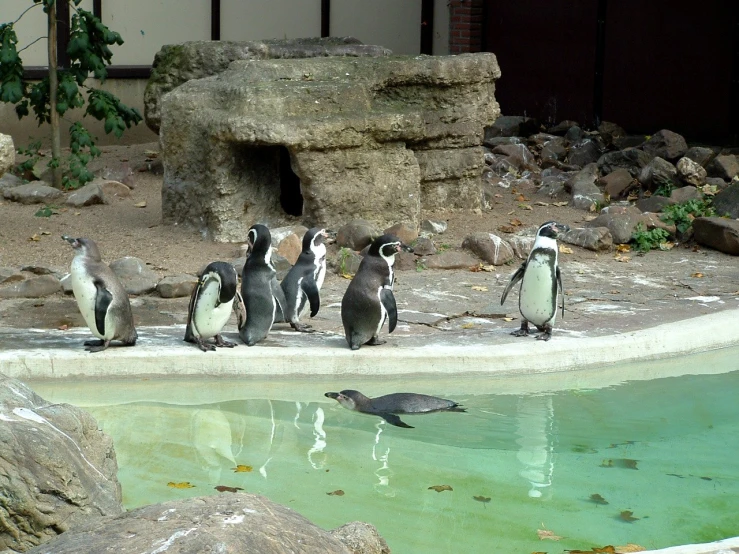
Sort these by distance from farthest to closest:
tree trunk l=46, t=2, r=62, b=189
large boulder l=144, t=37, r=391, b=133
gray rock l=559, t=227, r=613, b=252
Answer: large boulder l=144, t=37, r=391, b=133, tree trunk l=46, t=2, r=62, b=189, gray rock l=559, t=227, r=613, b=252

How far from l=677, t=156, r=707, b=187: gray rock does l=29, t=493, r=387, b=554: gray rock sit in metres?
9.55

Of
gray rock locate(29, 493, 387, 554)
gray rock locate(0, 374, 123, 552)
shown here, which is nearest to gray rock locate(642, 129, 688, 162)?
gray rock locate(0, 374, 123, 552)

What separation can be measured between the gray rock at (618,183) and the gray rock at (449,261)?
10.8 ft

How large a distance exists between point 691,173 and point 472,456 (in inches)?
281

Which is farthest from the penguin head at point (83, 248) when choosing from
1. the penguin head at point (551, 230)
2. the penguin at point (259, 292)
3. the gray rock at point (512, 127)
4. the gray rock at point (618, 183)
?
the gray rock at point (512, 127)

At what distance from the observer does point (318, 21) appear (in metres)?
14.8

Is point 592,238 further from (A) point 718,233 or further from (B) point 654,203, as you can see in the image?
(B) point 654,203

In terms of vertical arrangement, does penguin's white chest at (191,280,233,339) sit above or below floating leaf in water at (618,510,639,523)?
above

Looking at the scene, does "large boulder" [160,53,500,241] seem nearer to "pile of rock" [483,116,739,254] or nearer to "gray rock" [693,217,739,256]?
"pile of rock" [483,116,739,254]

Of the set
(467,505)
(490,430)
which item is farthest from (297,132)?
(467,505)

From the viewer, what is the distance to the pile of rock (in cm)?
1011

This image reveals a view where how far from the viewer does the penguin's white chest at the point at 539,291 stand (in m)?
6.86

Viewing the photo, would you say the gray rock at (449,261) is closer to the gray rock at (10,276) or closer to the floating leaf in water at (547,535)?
the gray rock at (10,276)

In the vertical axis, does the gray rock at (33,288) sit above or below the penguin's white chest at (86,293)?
below
